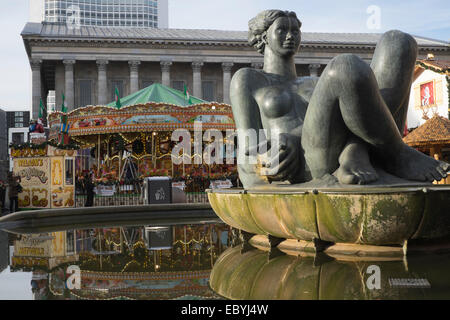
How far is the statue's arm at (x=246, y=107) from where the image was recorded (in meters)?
4.18

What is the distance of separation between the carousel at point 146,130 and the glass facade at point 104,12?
65.1 meters

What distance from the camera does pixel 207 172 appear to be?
24969 millimetres

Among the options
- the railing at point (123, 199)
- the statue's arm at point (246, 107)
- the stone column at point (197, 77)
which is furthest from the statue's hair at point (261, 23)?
the stone column at point (197, 77)

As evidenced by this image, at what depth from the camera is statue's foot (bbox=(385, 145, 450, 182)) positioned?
3928 mm

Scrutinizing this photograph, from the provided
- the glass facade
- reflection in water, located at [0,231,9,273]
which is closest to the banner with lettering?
reflection in water, located at [0,231,9,273]

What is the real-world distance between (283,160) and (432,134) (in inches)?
659

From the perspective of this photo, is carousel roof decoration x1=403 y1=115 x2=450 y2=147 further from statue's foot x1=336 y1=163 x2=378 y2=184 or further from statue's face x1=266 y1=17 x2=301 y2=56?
statue's foot x1=336 y1=163 x2=378 y2=184

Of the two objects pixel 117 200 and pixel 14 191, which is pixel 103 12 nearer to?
pixel 117 200

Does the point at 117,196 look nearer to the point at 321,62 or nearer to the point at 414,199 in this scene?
the point at 414,199

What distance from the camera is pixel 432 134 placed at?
1873cm

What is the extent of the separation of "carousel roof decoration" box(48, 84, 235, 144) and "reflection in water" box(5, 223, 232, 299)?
49.6 ft
